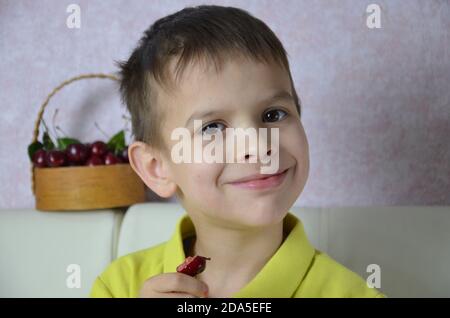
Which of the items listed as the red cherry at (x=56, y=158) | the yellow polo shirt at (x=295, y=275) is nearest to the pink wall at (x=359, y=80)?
the red cherry at (x=56, y=158)

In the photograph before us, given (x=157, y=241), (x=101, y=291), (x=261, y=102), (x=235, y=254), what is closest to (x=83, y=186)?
(x=157, y=241)

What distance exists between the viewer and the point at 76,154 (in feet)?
4.16

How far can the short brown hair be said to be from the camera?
805mm

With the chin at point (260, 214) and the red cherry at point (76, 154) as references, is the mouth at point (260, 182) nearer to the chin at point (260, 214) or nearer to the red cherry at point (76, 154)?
the chin at point (260, 214)

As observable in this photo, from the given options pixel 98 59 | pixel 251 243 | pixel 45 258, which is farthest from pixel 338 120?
pixel 45 258

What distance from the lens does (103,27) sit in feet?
4.52

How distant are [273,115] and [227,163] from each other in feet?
0.31

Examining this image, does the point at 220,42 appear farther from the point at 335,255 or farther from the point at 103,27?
the point at 103,27

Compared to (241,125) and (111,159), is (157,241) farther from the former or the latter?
(241,125)

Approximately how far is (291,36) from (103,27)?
1.43ft

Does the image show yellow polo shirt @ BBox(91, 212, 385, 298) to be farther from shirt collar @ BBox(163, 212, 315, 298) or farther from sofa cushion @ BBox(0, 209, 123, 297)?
sofa cushion @ BBox(0, 209, 123, 297)

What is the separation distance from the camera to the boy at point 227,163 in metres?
0.78

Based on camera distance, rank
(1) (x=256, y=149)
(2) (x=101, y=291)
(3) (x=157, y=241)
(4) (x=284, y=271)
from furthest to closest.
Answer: (3) (x=157, y=241) < (2) (x=101, y=291) < (4) (x=284, y=271) < (1) (x=256, y=149)

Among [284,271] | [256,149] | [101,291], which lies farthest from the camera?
[101,291]
